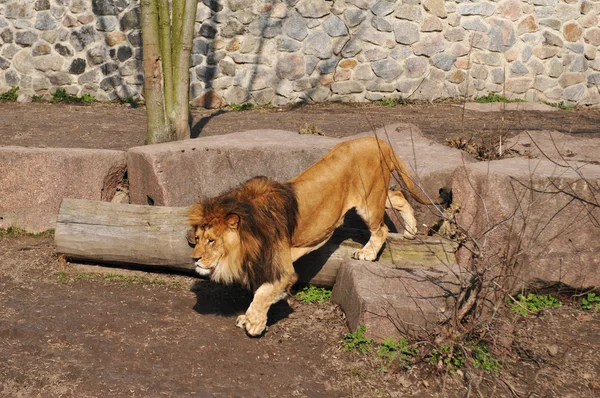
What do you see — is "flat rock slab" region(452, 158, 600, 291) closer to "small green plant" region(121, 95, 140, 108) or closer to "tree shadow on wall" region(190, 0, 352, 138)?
"tree shadow on wall" region(190, 0, 352, 138)

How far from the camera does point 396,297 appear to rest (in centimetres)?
563

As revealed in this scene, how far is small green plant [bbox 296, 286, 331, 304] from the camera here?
20.9 ft

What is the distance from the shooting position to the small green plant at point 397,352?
5.38 metres

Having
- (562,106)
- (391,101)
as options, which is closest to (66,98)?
(391,101)

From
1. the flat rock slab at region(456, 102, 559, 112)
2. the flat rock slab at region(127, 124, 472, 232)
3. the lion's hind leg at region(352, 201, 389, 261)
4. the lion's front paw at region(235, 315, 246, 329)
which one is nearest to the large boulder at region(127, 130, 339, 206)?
the flat rock slab at region(127, 124, 472, 232)

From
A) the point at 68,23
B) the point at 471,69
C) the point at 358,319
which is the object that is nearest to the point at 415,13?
the point at 471,69

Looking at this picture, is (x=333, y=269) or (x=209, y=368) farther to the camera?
(x=333, y=269)

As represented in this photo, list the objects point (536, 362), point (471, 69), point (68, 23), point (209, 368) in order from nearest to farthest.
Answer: point (209, 368), point (536, 362), point (68, 23), point (471, 69)

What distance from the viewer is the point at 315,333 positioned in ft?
19.2

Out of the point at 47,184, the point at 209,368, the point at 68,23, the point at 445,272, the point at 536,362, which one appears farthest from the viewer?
the point at 68,23

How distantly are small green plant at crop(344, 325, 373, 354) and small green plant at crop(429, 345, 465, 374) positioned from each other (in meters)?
0.44

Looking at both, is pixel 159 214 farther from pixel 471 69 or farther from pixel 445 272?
pixel 471 69

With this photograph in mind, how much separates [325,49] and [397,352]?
22.4 ft

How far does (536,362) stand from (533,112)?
6307 mm
